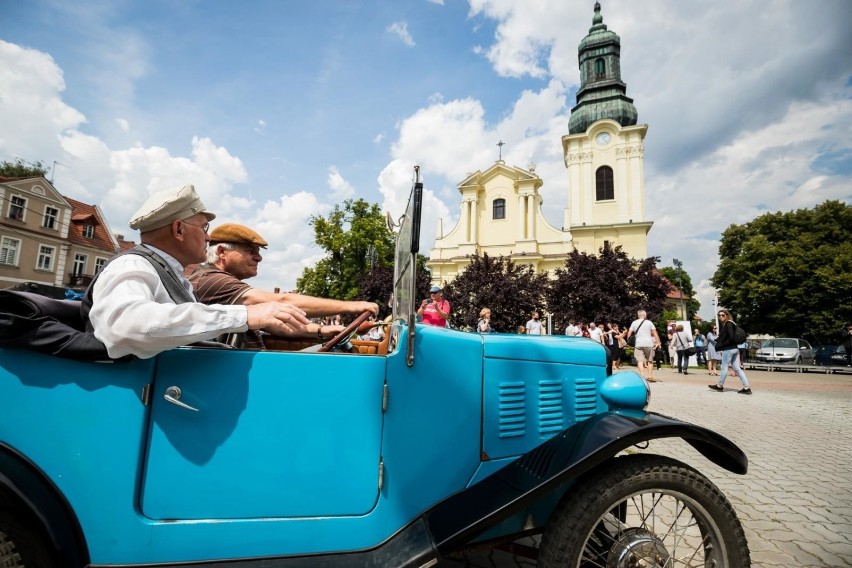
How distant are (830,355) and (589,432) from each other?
25.7 meters

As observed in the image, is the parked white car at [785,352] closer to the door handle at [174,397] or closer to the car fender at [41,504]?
the door handle at [174,397]

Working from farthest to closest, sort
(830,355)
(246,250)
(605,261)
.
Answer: (605,261)
(830,355)
(246,250)

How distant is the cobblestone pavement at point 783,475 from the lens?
2.34 m

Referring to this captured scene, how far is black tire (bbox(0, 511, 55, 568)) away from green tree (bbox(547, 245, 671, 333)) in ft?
76.7

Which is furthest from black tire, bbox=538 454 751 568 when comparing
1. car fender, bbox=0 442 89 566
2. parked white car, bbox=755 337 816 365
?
parked white car, bbox=755 337 816 365

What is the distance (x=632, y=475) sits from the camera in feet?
5.02

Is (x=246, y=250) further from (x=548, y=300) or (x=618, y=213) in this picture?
(x=618, y=213)

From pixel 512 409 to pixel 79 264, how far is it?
1340 inches

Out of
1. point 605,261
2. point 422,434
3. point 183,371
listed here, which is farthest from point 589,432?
point 605,261

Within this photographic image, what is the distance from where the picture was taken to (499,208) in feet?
117

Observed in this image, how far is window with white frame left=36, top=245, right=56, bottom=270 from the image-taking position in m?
24.1

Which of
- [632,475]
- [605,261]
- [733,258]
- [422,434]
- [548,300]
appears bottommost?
[632,475]

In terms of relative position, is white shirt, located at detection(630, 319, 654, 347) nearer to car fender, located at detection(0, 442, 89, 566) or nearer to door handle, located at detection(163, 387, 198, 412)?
door handle, located at detection(163, 387, 198, 412)

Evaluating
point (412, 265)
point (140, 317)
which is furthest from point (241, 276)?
point (412, 265)
